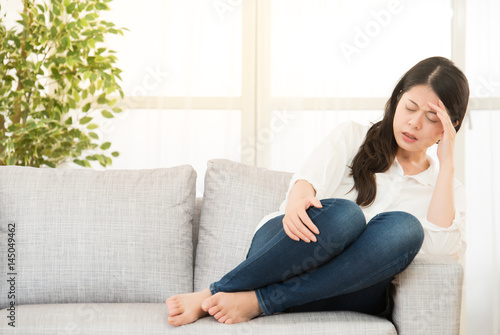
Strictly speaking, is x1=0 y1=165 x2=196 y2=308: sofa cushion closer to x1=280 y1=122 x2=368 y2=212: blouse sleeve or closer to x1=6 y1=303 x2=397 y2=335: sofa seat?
x1=6 y1=303 x2=397 y2=335: sofa seat

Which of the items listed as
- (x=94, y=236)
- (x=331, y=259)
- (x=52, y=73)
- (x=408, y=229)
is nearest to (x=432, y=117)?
(x=408, y=229)

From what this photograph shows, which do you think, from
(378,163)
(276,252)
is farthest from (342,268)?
(378,163)

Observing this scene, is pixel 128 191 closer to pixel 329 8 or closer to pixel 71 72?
pixel 71 72

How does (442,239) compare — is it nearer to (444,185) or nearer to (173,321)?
(444,185)

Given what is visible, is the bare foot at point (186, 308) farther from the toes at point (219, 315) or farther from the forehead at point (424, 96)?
the forehead at point (424, 96)

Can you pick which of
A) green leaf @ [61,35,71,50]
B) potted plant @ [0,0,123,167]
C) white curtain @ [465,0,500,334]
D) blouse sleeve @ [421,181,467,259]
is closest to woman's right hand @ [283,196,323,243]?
blouse sleeve @ [421,181,467,259]

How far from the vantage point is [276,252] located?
1.28 meters

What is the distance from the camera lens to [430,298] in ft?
4.32

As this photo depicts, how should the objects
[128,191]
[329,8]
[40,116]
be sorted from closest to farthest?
1. [128,191]
2. [40,116]
3. [329,8]

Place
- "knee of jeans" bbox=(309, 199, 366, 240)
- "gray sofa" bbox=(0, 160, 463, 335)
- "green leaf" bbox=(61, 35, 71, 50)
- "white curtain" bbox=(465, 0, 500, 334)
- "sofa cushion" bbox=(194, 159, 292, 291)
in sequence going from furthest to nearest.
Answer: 1. "white curtain" bbox=(465, 0, 500, 334)
2. "green leaf" bbox=(61, 35, 71, 50)
3. "sofa cushion" bbox=(194, 159, 292, 291)
4. "gray sofa" bbox=(0, 160, 463, 335)
5. "knee of jeans" bbox=(309, 199, 366, 240)

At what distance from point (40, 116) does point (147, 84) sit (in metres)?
0.65

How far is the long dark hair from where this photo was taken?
1555mm

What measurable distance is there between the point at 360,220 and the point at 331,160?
0.31 metres

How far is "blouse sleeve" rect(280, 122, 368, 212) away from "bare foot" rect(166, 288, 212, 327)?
39 cm
